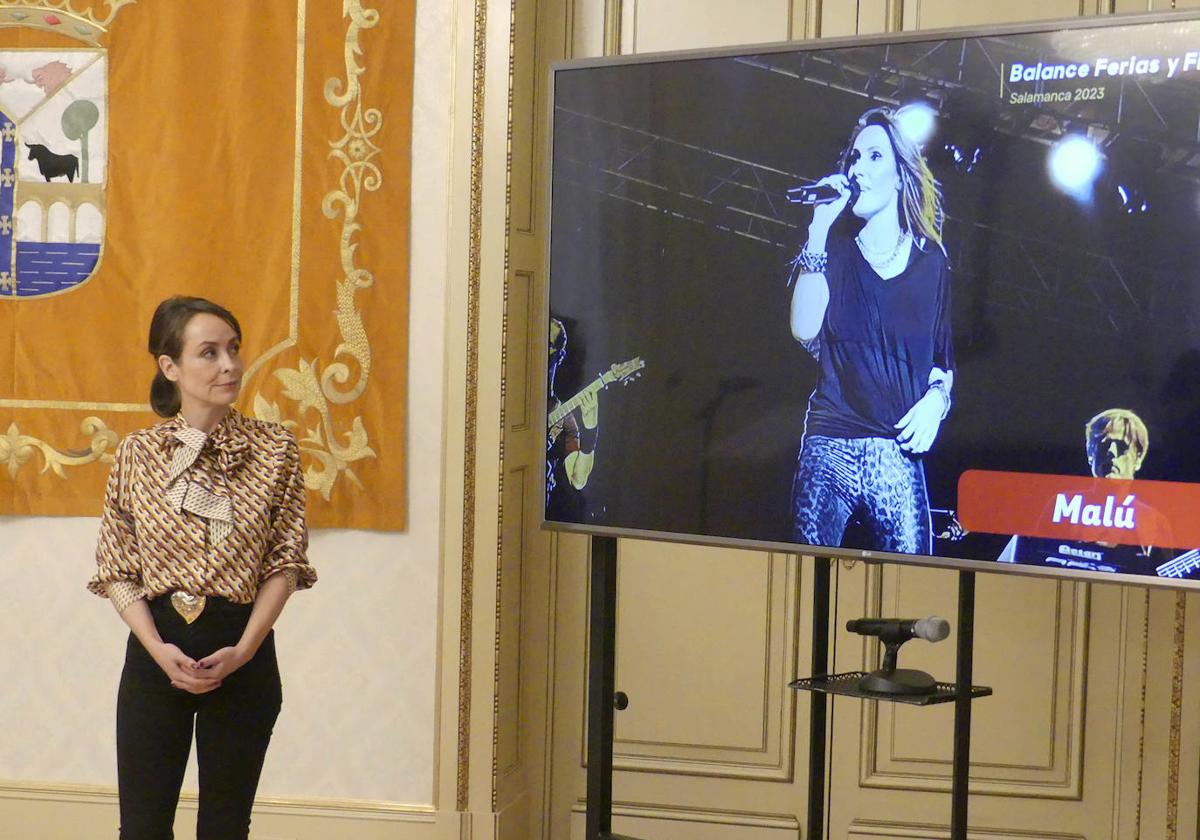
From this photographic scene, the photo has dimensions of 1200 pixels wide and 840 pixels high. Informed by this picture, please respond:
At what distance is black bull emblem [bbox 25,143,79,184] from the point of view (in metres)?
3.47

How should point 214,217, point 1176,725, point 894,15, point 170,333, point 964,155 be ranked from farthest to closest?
point 214,217 < point 894,15 < point 1176,725 < point 170,333 < point 964,155

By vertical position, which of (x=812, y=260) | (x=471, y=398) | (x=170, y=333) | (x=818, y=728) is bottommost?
(x=818, y=728)

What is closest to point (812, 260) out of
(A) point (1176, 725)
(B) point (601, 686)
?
(B) point (601, 686)

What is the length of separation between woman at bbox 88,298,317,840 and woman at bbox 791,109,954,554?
40.0 inches

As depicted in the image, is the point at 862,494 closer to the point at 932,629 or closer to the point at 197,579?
the point at 932,629

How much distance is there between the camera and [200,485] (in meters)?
2.41

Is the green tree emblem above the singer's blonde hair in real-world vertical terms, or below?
above

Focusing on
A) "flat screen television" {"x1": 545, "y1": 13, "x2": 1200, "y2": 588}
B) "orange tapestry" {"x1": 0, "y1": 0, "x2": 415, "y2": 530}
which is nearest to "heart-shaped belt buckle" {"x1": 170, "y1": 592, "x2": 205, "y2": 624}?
"flat screen television" {"x1": 545, "y1": 13, "x2": 1200, "y2": 588}

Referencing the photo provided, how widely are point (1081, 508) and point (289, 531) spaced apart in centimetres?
143

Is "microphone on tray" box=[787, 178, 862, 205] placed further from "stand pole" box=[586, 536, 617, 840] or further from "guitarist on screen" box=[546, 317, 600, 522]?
"stand pole" box=[586, 536, 617, 840]

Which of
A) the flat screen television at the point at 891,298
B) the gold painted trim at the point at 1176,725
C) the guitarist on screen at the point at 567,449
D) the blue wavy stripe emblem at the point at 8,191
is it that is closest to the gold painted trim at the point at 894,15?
the flat screen television at the point at 891,298

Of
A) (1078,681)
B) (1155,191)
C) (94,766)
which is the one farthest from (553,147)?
(94,766)

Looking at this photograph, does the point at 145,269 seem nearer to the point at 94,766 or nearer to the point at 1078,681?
the point at 94,766

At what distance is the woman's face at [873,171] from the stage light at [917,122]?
0.12 ft
